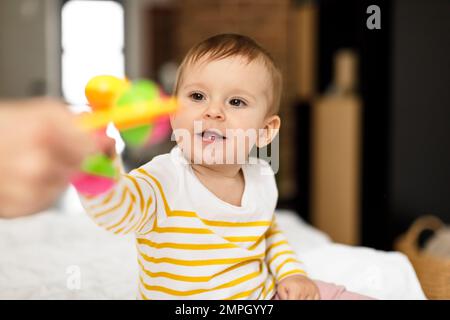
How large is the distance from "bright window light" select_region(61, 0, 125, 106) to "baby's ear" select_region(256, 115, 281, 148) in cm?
408

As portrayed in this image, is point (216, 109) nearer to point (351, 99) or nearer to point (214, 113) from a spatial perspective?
point (214, 113)

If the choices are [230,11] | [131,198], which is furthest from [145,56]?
[131,198]

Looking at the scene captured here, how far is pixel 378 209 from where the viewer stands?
2064mm

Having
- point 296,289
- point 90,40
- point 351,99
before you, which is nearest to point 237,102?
point 296,289

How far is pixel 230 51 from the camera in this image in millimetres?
596

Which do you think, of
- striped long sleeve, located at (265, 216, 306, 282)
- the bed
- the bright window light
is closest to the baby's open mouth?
striped long sleeve, located at (265, 216, 306, 282)

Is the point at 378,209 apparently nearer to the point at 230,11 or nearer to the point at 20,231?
the point at 20,231

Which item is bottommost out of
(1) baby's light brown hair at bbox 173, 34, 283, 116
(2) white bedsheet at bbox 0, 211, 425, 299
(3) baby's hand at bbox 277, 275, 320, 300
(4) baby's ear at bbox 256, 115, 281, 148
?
(2) white bedsheet at bbox 0, 211, 425, 299

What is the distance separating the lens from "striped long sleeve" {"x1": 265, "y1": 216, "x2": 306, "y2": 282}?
0.73 m

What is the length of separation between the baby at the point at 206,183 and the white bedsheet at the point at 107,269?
245 mm

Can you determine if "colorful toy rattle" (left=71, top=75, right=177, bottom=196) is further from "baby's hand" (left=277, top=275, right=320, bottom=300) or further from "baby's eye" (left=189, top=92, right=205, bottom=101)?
"baby's hand" (left=277, top=275, right=320, bottom=300)

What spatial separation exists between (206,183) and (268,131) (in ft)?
0.37
